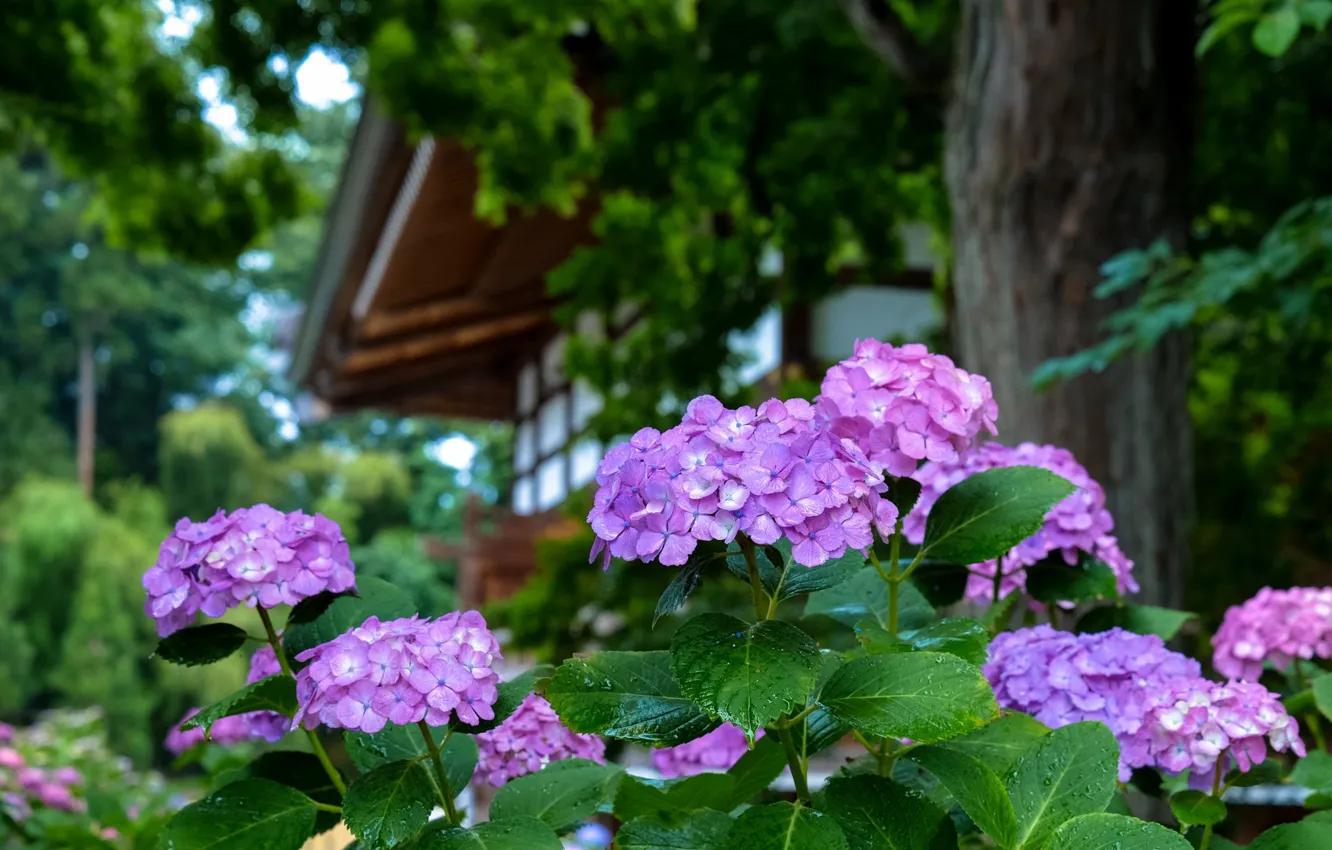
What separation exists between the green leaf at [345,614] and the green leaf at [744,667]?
314 millimetres

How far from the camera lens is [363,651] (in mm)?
880

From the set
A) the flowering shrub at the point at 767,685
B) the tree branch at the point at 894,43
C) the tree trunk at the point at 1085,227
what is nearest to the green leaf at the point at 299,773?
the flowering shrub at the point at 767,685

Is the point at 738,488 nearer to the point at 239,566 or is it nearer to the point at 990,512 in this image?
the point at 990,512

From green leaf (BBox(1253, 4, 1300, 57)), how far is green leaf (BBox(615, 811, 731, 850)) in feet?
4.55

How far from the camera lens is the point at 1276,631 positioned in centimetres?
144

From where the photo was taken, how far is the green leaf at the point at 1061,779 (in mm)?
859

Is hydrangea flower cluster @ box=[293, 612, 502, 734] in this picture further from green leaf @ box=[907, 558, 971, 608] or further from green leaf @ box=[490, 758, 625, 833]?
green leaf @ box=[907, 558, 971, 608]

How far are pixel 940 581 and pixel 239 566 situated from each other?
0.66 metres

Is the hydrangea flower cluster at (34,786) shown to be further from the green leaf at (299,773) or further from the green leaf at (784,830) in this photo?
the green leaf at (784,830)

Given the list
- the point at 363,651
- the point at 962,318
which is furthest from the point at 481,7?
the point at 363,651

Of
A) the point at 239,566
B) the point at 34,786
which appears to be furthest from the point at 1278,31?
the point at 34,786

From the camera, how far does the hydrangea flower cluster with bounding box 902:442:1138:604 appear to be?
125cm

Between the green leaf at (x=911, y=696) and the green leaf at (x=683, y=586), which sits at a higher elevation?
the green leaf at (x=683, y=586)

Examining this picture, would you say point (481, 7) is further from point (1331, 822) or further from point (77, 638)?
point (77, 638)
